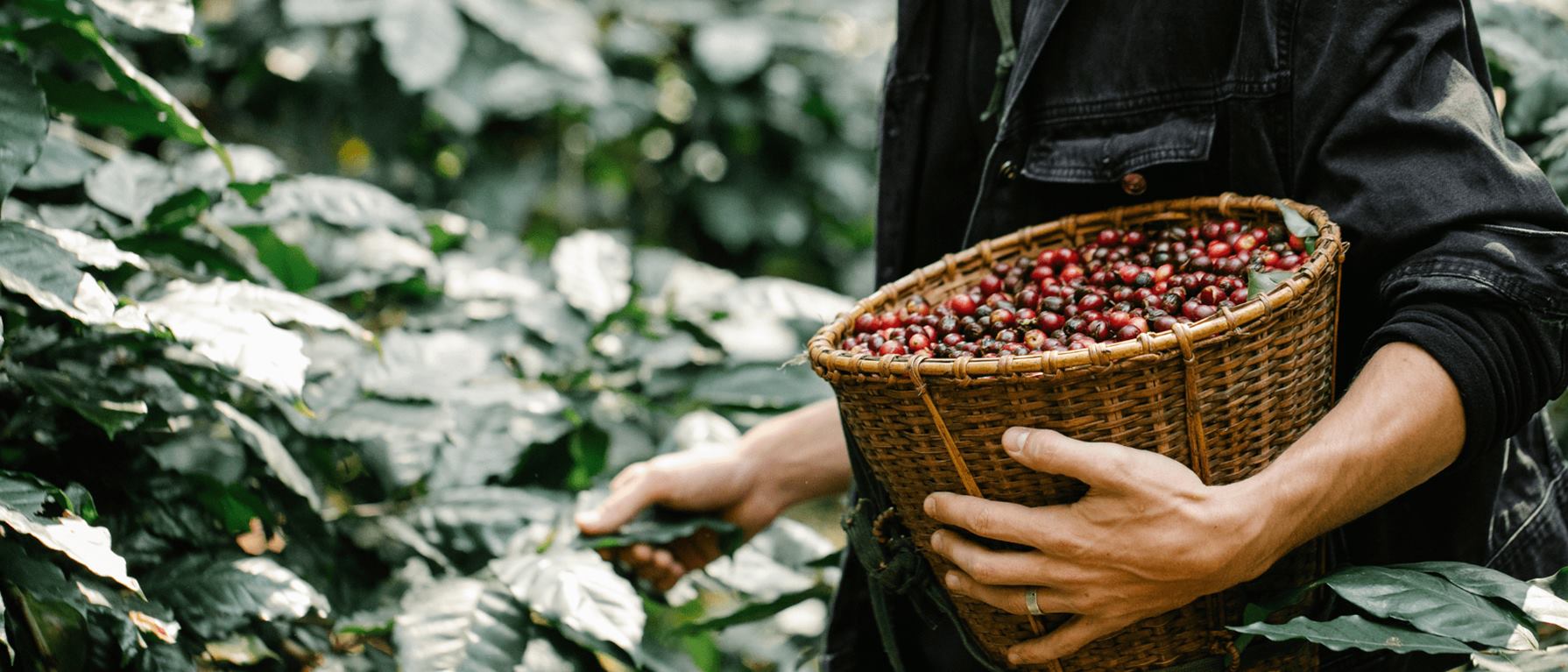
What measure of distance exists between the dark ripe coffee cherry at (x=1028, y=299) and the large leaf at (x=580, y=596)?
1.75 ft

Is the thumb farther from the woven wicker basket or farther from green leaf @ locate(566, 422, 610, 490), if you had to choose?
the woven wicker basket

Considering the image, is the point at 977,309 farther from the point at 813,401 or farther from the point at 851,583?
the point at 813,401

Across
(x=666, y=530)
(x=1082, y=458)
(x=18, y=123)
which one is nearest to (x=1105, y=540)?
(x=1082, y=458)

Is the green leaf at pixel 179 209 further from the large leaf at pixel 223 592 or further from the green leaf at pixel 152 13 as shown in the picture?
the large leaf at pixel 223 592

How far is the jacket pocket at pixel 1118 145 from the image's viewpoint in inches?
43.9

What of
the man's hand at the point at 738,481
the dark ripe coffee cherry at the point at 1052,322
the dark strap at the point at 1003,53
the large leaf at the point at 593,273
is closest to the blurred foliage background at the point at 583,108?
the large leaf at the point at 593,273

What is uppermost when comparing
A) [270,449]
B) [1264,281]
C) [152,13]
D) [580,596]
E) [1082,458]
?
[152,13]

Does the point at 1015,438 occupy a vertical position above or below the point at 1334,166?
below

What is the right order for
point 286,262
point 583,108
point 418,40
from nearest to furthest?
1. point 286,262
2. point 418,40
3. point 583,108

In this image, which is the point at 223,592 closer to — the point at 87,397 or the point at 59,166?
the point at 87,397

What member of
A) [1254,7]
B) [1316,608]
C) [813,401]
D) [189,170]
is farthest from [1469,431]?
[189,170]

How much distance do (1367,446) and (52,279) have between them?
44.1 inches

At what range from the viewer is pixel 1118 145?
1.17 m

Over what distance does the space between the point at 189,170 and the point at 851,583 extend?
3.24 ft
